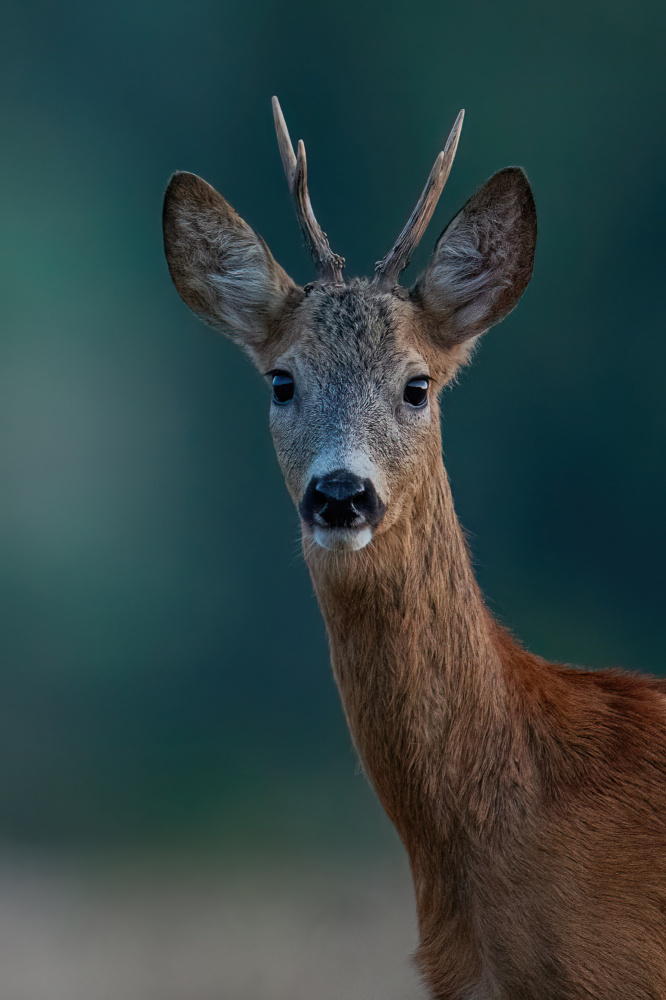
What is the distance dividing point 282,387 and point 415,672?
0.77 m

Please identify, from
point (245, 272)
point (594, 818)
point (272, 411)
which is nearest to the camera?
point (594, 818)

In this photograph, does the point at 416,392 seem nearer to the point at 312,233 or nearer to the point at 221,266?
the point at 312,233

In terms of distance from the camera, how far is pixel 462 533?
250cm

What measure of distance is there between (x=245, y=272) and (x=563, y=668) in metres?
1.41

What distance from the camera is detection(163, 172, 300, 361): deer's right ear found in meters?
2.58

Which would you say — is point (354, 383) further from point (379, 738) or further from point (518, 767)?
point (518, 767)

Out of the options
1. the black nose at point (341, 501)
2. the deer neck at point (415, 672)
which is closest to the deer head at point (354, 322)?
the black nose at point (341, 501)

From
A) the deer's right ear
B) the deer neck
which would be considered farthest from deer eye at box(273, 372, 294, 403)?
the deer neck

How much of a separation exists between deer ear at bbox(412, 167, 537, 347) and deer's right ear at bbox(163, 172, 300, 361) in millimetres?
392

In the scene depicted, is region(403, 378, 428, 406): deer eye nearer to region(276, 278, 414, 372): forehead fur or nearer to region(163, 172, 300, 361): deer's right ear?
region(276, 278, 414, 372): forehead fur

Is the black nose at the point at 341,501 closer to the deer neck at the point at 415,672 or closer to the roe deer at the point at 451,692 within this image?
the roe deer at the point at 451,692

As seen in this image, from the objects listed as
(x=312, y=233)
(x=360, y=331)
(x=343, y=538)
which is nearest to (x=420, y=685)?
(x=343, y=538)

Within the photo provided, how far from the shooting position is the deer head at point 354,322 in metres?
2.12

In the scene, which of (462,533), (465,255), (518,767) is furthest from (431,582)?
(465,255)
